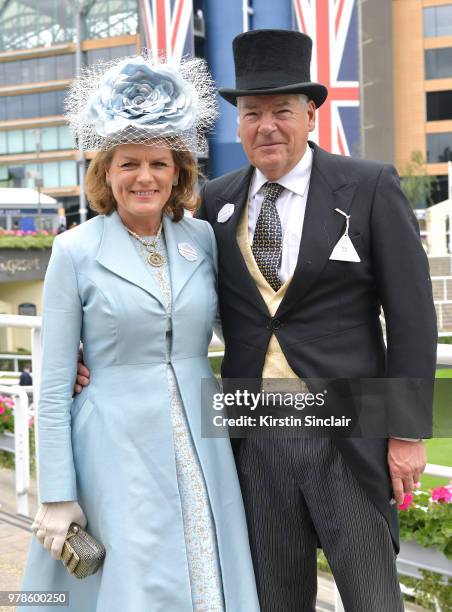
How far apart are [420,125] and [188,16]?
80.3ft

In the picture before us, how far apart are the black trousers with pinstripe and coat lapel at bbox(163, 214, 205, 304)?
46 centimetres

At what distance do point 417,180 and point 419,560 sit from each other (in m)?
43.0

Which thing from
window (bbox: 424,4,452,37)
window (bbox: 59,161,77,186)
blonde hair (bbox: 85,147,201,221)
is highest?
window (bbox: 424,4,452,37)

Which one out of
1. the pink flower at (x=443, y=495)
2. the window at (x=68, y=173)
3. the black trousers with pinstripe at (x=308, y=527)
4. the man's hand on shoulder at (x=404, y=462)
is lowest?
the pink flower at (x=443, y=495)

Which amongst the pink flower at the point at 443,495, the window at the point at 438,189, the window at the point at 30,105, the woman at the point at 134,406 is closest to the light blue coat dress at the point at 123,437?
the woman at the point at 134,406

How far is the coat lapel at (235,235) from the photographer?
2.21 meters

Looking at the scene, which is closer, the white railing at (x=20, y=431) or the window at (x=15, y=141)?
the white railing at (x=20, y=431)

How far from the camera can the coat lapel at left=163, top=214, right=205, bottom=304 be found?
2209 millimetres

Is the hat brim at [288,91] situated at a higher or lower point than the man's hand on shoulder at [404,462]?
higher

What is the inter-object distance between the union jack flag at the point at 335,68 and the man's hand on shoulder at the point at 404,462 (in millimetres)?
19031

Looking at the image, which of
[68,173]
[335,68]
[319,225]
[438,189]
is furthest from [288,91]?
[68,173]

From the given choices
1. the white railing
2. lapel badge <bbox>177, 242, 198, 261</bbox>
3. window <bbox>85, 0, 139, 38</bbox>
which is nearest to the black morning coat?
lapel badge <bbox>177, 242, 198, 261</bbox>

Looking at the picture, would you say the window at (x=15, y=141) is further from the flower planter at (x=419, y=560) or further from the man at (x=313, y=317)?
the man at (x=313, y=317)

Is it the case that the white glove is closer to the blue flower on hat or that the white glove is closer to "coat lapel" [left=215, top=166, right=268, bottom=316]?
"coat lapel" [left=215, top=166, right=268, bottom=316]
